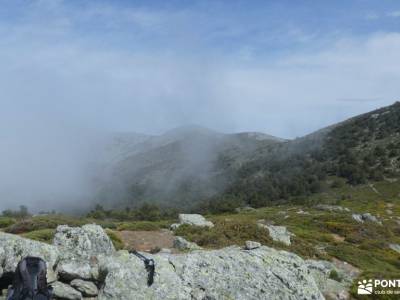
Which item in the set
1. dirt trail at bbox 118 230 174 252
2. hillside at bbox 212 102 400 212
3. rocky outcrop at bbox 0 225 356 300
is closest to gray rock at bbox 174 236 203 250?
dirt trail at bbox 118 230 174 252

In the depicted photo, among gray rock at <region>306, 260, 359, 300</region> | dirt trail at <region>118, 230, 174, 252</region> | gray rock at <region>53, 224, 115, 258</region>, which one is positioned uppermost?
gray rock at <region>53, 224, 115, 258</region>

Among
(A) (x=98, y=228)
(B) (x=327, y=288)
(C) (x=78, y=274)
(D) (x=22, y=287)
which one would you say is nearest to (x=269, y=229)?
(B) (x=327, y=288)

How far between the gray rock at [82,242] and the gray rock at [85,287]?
6.87ft

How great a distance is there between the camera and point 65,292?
13.3m

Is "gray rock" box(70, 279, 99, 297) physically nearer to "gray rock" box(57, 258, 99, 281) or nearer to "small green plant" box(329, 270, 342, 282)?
"gray rock" box(57, 258, 99, 281)

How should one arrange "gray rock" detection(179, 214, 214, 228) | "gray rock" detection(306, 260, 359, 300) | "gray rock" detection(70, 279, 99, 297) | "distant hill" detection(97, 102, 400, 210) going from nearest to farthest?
"gray rock" detection(70, 279, 99, 297) → "gray rock" detection(306, 260, 359, 300) → "gray rock" detection(179, 214, 214, 228) → "distant hill" detection(97, 102, 400, 210)

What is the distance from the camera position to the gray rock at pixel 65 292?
521 inches

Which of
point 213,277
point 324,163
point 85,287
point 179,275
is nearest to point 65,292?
point 85,287

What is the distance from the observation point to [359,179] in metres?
104

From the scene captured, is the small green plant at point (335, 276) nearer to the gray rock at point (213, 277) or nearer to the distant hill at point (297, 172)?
the gray rock at point (213, 277)

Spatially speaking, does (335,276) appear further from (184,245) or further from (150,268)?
(150,268)

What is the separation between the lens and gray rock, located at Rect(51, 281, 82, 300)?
13242 mm

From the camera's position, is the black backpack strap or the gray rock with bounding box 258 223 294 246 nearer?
the black backpack strap

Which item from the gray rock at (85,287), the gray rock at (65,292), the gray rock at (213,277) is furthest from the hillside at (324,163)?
the gray rock at (65,292)
